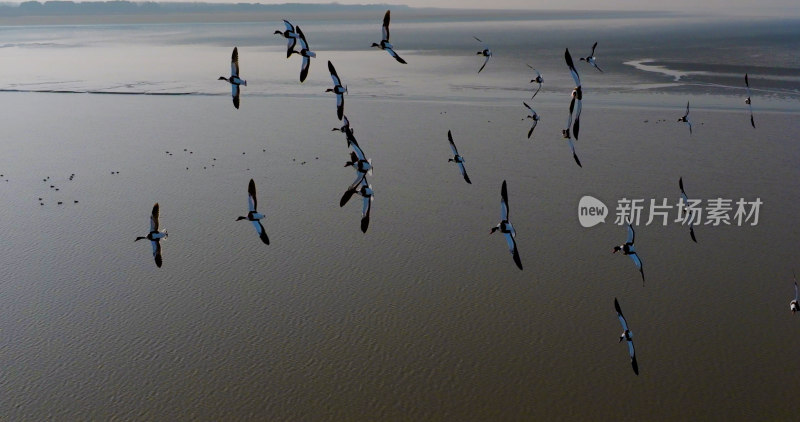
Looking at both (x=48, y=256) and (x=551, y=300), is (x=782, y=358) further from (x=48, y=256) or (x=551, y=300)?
(x=48, y=256)

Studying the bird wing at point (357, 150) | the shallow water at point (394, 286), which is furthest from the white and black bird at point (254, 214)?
the shallow water at point (394, 286)

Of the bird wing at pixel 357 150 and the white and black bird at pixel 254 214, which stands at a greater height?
the bird wing at pixel 357 150

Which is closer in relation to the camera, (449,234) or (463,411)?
(463,411)

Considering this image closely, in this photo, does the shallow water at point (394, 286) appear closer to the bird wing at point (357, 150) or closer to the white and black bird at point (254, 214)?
the white and black bird at point (254, 214)

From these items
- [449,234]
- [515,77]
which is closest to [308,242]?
[449,234]

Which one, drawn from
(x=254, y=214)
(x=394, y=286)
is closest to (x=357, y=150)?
(x=254, y=214)

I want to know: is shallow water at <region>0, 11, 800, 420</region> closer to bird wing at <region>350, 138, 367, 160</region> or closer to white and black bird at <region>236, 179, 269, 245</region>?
white and black bird at <region>236, 179, 269, 245</region>

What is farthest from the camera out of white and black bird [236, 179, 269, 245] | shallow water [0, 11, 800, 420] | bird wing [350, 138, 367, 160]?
shallow water [0, 11, 800, 420]

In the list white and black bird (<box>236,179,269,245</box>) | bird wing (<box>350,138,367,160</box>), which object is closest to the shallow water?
white and black bird (<box>236,179,269,245</box>)
